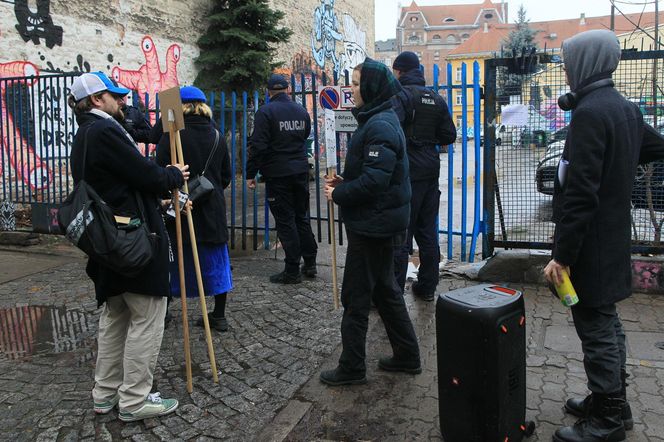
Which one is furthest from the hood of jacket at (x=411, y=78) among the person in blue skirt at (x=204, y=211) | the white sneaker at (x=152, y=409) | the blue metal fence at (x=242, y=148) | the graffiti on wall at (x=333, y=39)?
the graffiti on wall at (x=333, y=39)

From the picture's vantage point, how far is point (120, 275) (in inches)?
121

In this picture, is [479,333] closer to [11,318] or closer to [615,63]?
[615,63]

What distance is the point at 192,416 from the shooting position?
3.25 meters

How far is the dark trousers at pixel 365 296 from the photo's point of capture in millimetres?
3500

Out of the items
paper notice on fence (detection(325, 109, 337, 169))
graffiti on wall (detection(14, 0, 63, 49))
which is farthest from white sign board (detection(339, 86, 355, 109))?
graffiti on wall (detection(14, 0, 63, 49))

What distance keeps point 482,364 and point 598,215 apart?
946 mm

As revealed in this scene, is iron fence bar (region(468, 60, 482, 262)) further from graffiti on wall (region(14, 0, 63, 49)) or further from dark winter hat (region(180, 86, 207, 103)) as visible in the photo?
graffiti on wall (region(14, 0, 63, 49))

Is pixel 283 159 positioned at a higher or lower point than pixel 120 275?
higher

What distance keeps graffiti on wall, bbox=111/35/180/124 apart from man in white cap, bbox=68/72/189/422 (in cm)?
850

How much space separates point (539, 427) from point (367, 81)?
7.16 feet

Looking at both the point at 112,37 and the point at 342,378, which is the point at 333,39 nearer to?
the point at 112,37

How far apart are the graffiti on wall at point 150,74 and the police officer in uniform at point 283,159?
629 cm

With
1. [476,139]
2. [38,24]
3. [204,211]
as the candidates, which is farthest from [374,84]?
[38,24]

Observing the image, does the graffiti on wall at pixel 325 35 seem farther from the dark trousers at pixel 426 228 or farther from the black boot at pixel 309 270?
the dark trousers at pixel 426 228
